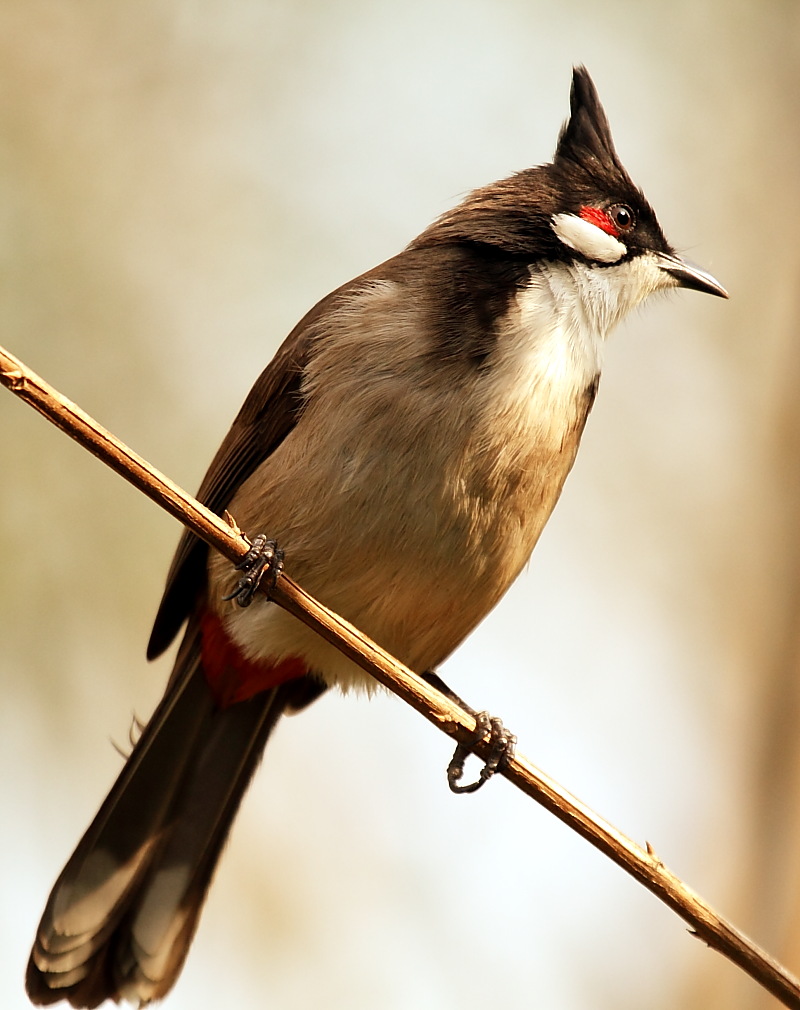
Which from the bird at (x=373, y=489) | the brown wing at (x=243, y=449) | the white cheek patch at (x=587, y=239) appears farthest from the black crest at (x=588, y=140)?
the brown wing at (x=243, y=449)

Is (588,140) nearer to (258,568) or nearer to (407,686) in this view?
(258,568)

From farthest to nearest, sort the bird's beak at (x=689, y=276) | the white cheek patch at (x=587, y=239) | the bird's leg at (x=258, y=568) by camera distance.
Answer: the bird's beak at (x=689, y=276) → the white cheek patch at (x=587, y=239) → the bird's leg at (x=258, y=568)

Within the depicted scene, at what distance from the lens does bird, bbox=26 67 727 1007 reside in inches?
120

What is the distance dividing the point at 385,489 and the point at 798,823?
1.82 m

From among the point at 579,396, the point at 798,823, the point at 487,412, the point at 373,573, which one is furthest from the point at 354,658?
the point at 798,823

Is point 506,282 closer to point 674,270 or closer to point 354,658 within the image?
point 674,270

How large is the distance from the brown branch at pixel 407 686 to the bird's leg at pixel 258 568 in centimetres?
16

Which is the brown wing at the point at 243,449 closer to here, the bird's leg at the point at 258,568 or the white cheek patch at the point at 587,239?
the bird's leg at the point at 258,568

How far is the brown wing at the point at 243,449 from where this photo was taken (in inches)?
135

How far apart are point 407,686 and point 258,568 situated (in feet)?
1.64

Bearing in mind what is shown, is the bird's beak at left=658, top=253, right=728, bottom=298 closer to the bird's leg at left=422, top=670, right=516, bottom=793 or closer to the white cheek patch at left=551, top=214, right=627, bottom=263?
the white cheek patch at left=551, top=214, right=627, bottom=263

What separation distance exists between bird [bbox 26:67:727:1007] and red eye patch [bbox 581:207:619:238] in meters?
0.01

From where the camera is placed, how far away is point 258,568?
287cm

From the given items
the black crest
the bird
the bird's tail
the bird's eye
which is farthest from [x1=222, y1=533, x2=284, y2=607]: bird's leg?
the black crest
